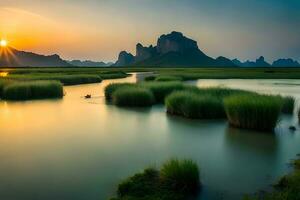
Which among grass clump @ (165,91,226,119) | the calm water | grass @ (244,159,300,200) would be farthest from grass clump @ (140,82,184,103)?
grass @ (244,159,300,200)

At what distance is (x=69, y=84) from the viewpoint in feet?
152

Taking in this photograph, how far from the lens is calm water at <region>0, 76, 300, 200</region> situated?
811 centimetres

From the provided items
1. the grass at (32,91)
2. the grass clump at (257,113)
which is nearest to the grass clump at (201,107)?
the grass clump at (257,113)

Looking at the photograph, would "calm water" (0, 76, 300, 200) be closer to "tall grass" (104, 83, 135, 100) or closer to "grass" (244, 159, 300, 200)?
"grass" (244, 159, 300, 200)

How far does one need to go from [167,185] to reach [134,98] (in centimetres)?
1642

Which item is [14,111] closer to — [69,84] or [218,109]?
[218,109]

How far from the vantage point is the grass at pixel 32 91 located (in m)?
28.7

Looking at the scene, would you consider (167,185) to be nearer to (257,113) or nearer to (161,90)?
(257,113)

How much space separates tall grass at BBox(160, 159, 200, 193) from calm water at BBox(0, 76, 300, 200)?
0.97 feet

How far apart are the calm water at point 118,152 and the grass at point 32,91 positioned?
925 centimetres

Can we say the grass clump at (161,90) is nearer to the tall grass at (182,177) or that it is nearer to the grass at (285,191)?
the grass at (285,191)

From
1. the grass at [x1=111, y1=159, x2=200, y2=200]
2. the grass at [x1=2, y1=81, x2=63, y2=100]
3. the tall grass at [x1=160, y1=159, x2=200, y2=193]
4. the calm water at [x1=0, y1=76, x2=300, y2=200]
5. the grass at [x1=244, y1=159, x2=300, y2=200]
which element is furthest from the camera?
the grass at [x1=2, y1=81, x2=63, y2=100]

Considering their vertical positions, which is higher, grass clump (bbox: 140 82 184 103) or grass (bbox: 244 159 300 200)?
grass clump (bbox: 140 82 184 103)

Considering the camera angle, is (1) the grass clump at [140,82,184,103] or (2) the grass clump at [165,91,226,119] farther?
(1) the grass clump at [140,82,184,103]
